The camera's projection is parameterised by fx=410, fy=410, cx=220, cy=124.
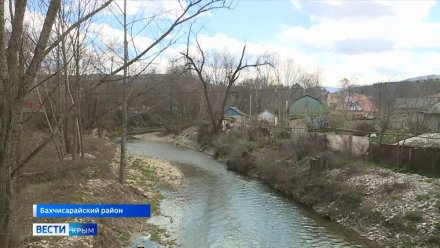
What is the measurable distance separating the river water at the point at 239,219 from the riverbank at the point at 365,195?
0.82 m

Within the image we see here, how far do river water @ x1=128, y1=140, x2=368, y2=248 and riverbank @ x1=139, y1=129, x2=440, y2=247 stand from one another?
2.69ft

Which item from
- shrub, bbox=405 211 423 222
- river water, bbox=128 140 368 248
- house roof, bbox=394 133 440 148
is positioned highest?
house roof, bbox=394 133 440 148

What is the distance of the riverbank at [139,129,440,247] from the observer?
49.3ft

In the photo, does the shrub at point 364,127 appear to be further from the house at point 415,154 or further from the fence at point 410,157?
the fence at point 410,157

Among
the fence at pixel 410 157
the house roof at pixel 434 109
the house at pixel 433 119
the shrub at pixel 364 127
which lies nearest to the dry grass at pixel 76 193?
the fence at pixel 410 157

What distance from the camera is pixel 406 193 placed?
17250 mm

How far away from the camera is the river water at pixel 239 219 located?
14859mm

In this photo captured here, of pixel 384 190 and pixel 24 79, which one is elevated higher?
pixel 24 79

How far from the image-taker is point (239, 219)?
17.6 metres

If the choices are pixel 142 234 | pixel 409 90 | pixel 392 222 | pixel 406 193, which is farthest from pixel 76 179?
pixel 409 90

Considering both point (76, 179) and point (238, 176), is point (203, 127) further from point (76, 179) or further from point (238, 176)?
point (76, 179)

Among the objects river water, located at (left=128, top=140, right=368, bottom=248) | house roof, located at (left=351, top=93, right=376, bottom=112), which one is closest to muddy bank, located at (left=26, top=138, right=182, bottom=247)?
river water, located at (left=128, top=140, right=368, bottom=248)

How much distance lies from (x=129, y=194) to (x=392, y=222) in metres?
10.9

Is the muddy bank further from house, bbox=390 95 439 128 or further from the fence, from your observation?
house, bbox=390 95 439 128
